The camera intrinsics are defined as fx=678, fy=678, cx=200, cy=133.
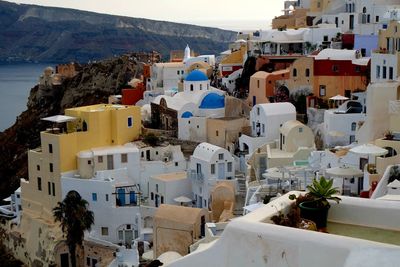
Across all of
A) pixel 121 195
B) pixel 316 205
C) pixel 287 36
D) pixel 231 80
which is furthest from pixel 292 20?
pixel 316 205

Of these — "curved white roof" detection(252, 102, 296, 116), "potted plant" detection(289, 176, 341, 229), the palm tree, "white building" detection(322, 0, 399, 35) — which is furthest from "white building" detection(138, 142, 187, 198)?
"potted plant" detection(289, 176, 341, 229)

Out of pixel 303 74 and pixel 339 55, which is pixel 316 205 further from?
pixel 303 74

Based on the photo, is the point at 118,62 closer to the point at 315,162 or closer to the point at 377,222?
the point at 315,162

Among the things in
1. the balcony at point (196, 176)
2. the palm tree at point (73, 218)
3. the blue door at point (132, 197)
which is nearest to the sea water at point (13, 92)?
the blue door at point (132, 197)

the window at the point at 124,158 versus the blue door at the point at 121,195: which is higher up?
the window at the point at 124,158

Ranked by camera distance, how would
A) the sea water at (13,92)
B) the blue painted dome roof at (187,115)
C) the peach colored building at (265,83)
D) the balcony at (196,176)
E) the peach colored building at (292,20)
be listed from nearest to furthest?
the balcony at (196,176) → the blue painted dome roof at (187,115) → the peach colored building at (265,83) → the peach colored building at (292,20) → the sea water at (13,92)

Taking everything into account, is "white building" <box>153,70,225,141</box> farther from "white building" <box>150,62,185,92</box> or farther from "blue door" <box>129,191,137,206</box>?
"white building" <box>150,62,185,92</box>

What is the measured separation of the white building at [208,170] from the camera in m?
30.5

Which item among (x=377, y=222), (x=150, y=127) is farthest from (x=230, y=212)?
(x=377, y=222)

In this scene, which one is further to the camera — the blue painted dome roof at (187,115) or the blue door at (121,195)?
the blue painted dome roof at (187,115)

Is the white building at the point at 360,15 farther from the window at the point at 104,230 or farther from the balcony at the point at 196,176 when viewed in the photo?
the window at the point at 104,230

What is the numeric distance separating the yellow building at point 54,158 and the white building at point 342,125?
34.2 feet

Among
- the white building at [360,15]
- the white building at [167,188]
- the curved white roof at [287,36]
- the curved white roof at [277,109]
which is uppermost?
the white building at [360,15]

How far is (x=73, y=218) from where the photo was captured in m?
29.0
